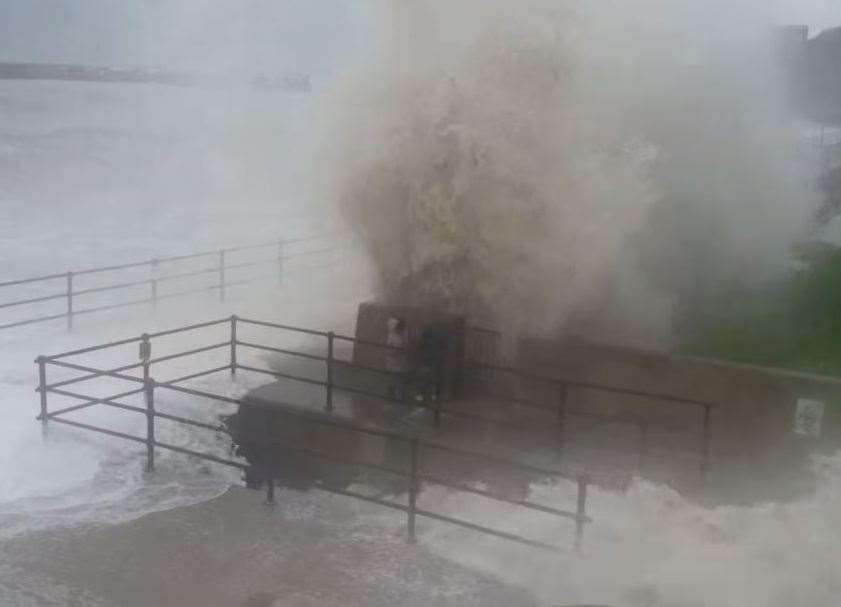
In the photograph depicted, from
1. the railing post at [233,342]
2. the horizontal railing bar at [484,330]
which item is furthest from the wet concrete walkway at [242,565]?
the railing post at [233,342]

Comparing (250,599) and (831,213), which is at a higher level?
(831,213)

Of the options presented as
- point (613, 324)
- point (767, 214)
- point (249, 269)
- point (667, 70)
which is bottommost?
point (249, 269)

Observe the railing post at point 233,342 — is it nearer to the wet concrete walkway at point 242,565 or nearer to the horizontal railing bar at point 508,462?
the wet concrete walkway at point 242,565

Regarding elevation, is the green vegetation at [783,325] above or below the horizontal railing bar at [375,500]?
above

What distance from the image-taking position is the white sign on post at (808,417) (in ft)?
23.9

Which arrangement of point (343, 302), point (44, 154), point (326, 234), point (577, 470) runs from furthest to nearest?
point (44, 154) < point (343, 302) < point (326, 234) < point (577, 470)

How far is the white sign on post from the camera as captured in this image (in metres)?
7.27

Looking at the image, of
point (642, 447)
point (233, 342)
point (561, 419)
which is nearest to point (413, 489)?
point (561, 419)

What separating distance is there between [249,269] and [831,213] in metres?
13.5

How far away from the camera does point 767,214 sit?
13422 millimetres

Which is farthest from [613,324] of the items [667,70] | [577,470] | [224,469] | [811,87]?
[811,87]

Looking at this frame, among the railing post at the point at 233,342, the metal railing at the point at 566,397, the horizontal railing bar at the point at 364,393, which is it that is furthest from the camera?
the railing post at the point at 233,342

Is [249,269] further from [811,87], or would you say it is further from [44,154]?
[44,154]

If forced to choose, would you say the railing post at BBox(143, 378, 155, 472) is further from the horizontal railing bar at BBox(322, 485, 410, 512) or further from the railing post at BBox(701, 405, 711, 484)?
the railing post at BBox(701, 405, 711, 484)
